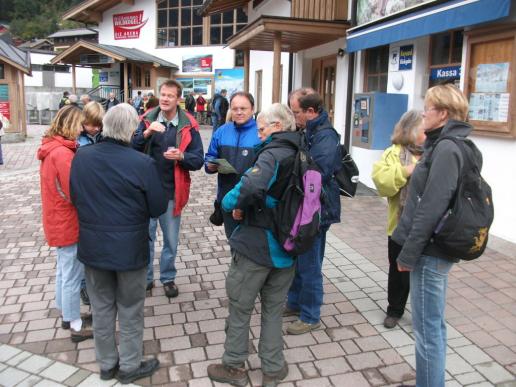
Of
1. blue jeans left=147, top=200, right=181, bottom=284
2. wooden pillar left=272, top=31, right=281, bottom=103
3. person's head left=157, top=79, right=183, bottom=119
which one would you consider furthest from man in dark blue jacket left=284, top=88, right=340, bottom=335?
wooden pillar left=272, top=31, right=281, bottom=103

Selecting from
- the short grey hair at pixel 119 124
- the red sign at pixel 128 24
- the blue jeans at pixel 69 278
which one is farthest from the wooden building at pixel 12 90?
the short grey hair at pixel 119 124

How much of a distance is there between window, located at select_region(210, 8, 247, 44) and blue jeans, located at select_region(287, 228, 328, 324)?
21589 mm

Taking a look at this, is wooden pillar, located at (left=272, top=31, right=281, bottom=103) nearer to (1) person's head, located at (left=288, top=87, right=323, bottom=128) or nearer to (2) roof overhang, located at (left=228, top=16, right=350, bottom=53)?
(2) roof overhang, located at (left=228, top=16, right=350, bottom=53)

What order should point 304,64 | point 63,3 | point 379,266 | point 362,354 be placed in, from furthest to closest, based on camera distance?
1. point 63,3
2. point 304,64
3. point 379,266
4. point 362,354

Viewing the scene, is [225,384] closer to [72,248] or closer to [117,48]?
[72,248]

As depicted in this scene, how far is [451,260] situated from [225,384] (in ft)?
5.03

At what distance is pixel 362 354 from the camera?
3.38 m

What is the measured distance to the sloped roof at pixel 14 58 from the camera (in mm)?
14516

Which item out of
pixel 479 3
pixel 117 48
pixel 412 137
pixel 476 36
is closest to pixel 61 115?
pixel 412 137

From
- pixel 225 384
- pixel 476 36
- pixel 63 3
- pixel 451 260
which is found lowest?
pixel 225 384

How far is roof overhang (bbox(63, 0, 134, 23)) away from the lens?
25.3 meters

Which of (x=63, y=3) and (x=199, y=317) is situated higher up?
(x=63, y=3)

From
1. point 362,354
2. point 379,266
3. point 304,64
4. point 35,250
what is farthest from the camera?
point 304,64

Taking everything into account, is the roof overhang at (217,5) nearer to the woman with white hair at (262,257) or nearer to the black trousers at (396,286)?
the black trousers at (396,286)
